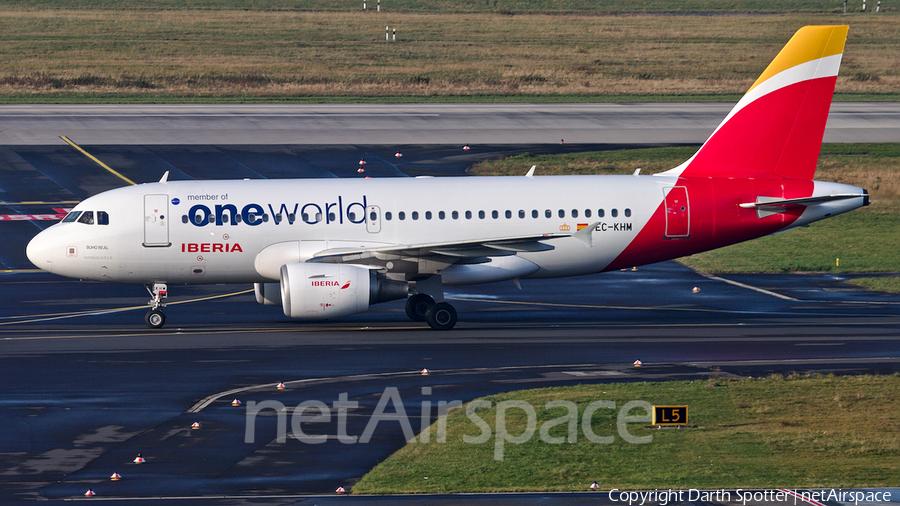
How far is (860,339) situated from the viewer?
28375 mm

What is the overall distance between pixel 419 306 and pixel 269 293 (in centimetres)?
437

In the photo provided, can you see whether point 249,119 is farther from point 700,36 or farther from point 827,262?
point 700,36

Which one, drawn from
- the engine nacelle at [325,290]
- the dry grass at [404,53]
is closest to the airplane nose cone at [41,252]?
the engine nacelle at [325,290]

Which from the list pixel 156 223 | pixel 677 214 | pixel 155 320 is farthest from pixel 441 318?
pixel 156 223

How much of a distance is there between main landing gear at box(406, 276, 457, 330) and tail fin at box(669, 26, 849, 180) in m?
8.09

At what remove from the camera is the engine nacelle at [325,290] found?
28.7 m

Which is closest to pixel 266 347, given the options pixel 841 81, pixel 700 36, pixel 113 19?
pixel 841 81

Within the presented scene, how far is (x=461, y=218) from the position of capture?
3120 centimetres

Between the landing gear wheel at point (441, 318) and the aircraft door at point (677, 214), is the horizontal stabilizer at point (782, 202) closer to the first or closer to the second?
the aircraft door at point (677, 214)

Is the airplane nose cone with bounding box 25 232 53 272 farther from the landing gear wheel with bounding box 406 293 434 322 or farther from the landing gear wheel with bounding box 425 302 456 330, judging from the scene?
the landing gear wheel with bounding box 425 302 456 330

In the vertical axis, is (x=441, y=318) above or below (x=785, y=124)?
below

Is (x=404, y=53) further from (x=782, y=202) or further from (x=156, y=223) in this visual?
(x=782, y=202)

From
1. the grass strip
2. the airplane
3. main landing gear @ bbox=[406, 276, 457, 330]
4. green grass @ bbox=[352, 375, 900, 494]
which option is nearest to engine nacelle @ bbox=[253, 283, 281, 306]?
the airplane

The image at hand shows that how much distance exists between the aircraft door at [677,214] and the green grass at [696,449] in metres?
9.17
